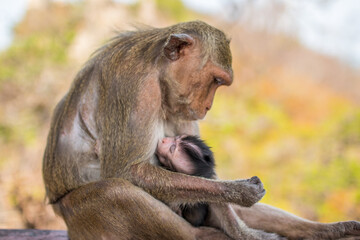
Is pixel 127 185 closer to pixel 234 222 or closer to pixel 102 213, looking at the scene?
pixel 102 213

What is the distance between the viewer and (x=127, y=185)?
3.50m

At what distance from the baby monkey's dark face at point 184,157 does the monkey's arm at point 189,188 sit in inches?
18.1

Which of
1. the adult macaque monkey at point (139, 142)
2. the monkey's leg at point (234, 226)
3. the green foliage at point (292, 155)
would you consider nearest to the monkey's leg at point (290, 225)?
the adult macaque monkey at point (139, 142)

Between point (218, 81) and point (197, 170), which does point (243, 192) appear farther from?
point (218, 81)

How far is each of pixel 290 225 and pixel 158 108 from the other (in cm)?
184

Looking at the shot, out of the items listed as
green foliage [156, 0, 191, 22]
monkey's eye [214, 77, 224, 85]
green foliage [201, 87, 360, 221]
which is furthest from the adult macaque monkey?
green foliage [156, 0, 191, 22]

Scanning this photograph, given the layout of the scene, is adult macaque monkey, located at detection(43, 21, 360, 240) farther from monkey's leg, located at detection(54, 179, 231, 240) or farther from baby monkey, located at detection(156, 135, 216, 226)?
baby monkey, located at detection(156, 135, 216, 226)

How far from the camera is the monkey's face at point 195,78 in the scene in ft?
13.0

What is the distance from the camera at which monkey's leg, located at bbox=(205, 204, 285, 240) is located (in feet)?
13.5

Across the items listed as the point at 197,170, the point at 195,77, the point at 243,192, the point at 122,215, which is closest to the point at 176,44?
the point at 195,77

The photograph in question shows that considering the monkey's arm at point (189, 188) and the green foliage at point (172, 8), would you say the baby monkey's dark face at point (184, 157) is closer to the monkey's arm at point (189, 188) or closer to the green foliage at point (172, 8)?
the monkey's arm at point (189, 188)

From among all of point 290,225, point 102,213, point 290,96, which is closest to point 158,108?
point 102,213

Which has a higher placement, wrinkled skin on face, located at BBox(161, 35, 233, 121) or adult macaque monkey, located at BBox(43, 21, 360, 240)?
wrinkled skin on face, located at BBox(161, 35, 233, 121)

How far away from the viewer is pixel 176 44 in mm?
3891
